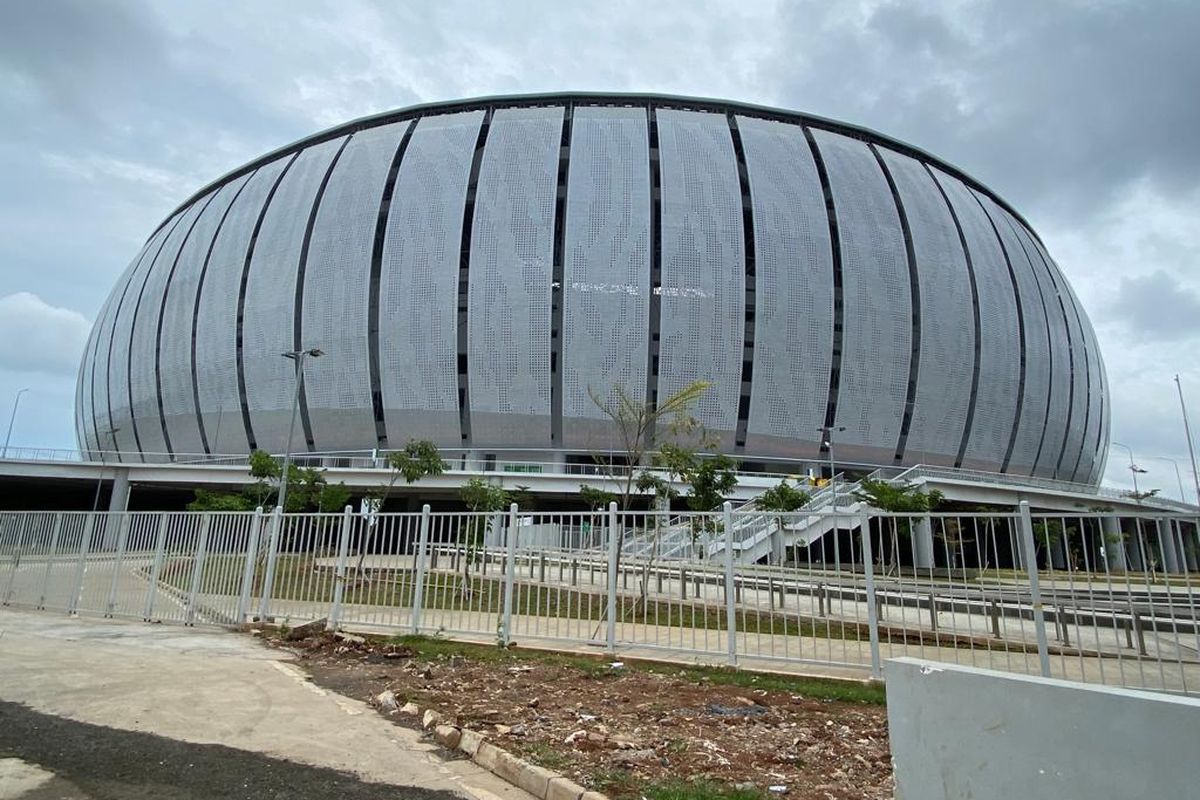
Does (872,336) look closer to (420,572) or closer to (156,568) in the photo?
(420,572)

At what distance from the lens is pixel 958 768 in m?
3.22

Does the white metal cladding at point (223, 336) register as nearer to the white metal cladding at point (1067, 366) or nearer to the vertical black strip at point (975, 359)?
the vertical black strip at point (975, 359)

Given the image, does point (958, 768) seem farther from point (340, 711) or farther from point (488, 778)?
point (340, 711)

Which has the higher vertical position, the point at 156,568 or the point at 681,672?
the point at 156,568

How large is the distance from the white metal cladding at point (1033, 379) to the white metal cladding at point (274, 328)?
42954 mm

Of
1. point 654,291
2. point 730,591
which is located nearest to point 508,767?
point 730,591

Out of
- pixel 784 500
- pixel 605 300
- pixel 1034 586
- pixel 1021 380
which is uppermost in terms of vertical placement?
pixel 605 300

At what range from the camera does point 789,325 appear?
133 ft

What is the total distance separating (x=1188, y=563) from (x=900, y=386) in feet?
123

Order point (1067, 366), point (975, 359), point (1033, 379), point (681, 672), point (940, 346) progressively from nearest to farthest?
point (681, 672), point (940, 346), point (975, 359), point (1033, 379), point (1067, 366)

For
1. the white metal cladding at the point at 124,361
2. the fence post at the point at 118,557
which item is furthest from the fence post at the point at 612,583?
the white metal cladding at the point at 124,361

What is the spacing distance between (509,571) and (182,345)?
47.5 meters

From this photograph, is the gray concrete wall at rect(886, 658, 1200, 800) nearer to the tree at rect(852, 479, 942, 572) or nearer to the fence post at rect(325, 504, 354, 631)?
the fence post at rect(325, 504, 354, 631)

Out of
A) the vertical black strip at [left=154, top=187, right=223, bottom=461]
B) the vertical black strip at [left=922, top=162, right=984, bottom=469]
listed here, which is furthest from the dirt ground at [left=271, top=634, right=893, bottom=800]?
the vertical black strip at [left=154, top=187, right=223, bottom=461]
